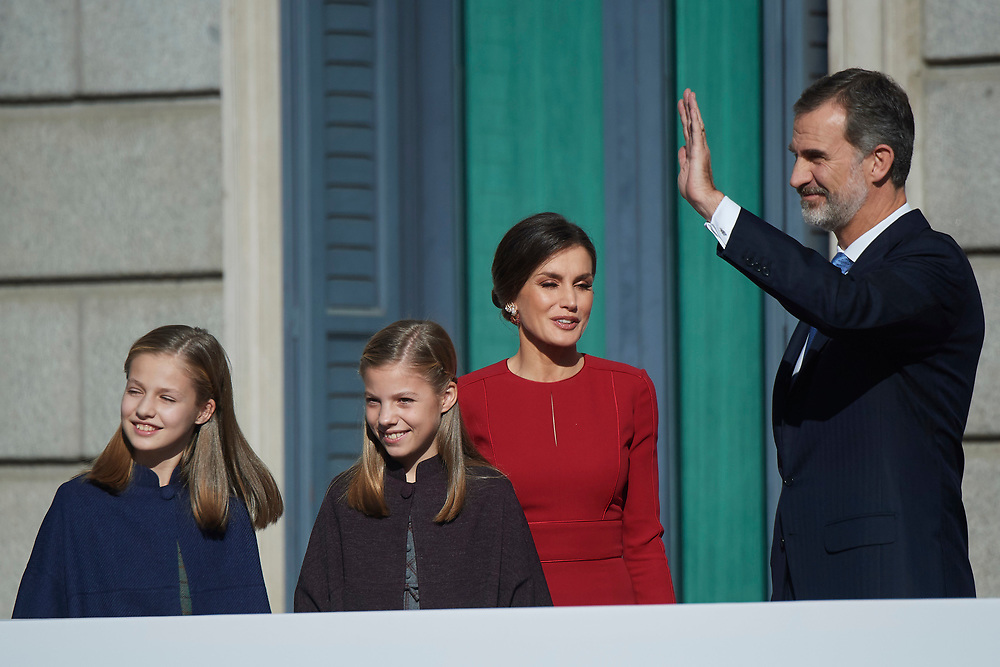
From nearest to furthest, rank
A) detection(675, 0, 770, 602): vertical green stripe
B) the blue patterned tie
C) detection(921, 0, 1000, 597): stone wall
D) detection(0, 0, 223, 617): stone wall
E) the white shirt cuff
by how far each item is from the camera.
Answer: the white shirt cuff, the blue patterned tie, detection(921, 0, 1000, 597): stone wall, detection(0, 0, 223, 617): stone wall, detection(675, 0, 770, 602): vertical green stripe

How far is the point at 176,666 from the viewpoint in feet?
4.55

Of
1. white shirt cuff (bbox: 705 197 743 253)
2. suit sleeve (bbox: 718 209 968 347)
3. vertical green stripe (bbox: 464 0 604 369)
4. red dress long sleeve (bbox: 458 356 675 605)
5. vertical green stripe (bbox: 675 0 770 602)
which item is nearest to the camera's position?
suit sleeve (bbox: 718 209 968 347)

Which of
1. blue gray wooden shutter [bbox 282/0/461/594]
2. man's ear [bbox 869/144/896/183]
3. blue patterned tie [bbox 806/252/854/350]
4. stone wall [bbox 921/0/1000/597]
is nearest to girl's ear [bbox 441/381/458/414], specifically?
blue patterned tie [bbox 806/252/854/350]

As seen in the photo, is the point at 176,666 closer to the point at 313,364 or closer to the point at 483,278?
the point at 313,364

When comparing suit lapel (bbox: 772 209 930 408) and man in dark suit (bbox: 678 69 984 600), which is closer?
man in dark suit (bbox: 678 69 984 600)

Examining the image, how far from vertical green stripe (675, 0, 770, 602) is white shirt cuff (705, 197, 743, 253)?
2356 mm

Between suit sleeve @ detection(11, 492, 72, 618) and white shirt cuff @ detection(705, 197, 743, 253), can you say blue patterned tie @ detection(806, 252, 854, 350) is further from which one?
suit sleeve @ detection(11, 492, 72, 618)

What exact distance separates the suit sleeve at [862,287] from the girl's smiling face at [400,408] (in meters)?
0.76

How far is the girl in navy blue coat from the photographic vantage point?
2268 mm

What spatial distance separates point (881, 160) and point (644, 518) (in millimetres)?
1026

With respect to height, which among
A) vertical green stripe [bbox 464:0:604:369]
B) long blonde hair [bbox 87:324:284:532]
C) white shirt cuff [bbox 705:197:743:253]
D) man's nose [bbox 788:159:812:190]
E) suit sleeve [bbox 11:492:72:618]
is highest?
vertical green stripe [bbox 464:0:604:369]

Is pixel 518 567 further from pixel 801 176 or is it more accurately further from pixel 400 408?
pixel 801 176

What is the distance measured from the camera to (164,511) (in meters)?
2.38

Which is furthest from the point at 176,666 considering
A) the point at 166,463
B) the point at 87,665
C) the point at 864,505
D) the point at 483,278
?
the point at 483,278
